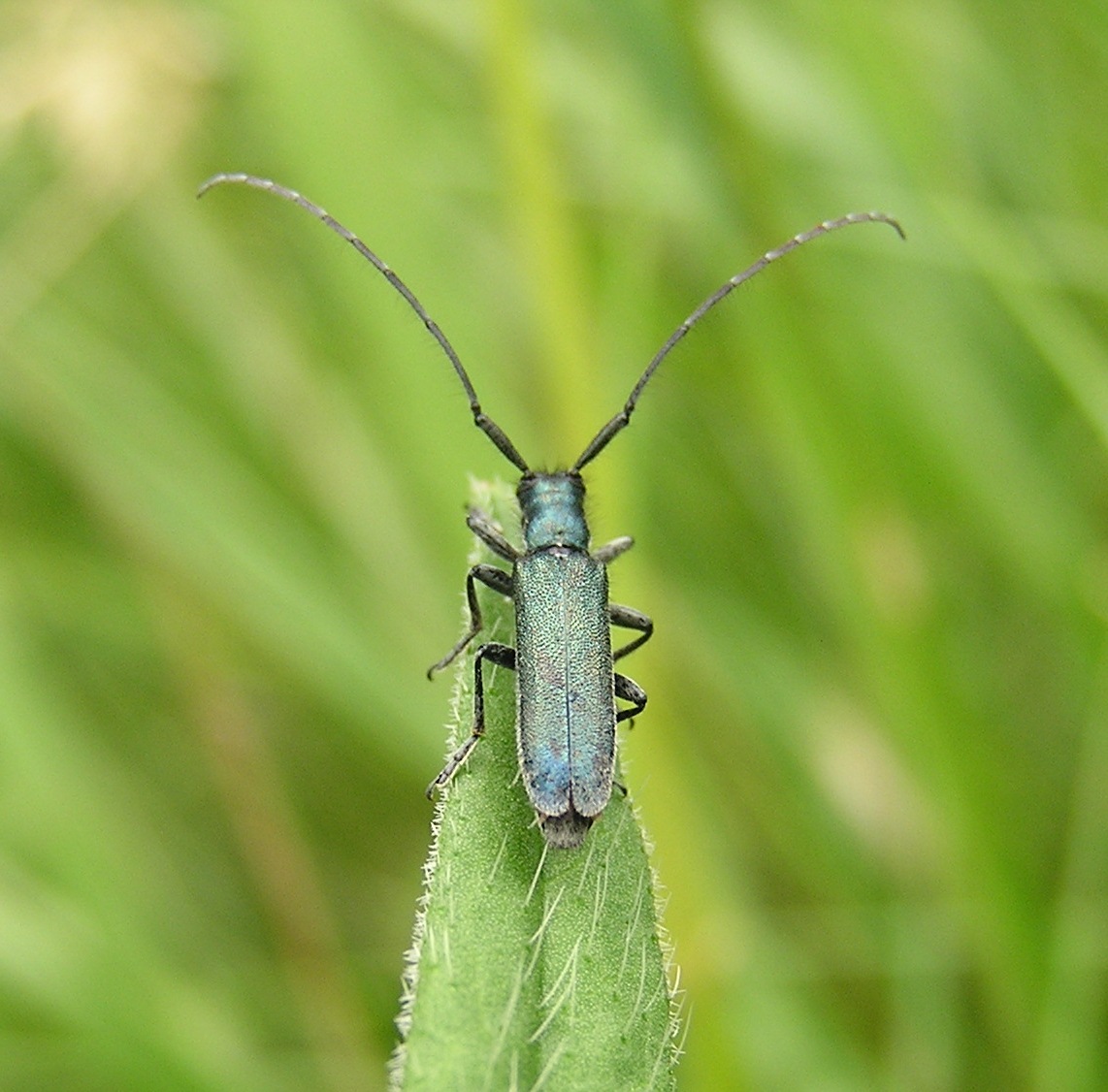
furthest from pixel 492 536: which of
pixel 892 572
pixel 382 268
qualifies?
pixel 892 572

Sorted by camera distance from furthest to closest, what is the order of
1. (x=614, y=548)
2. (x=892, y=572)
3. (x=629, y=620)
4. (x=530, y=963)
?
(x=892, y=572), (x=614, y=548), (x=629, y=620), (x=530, y=963)

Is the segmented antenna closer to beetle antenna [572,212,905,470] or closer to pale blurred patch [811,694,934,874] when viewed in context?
beetle antenna [572,212,905,470]

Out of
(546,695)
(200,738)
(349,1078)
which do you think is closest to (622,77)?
(546,695)

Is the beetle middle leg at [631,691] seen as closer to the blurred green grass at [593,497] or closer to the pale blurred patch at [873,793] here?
the blurred green grass at [593,497]

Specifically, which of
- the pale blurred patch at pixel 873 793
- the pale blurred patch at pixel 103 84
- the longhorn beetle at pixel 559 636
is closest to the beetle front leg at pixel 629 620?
the longhorn beetle at pixel 559 636

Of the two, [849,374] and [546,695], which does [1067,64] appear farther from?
[546,695]

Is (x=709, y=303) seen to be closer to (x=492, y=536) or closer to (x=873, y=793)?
(x=492, y=536)
